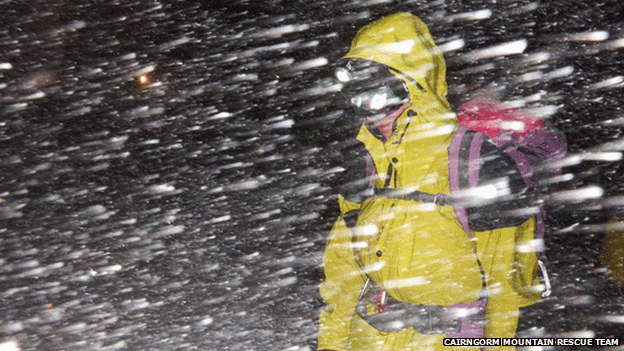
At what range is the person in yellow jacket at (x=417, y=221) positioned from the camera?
1.67 feet

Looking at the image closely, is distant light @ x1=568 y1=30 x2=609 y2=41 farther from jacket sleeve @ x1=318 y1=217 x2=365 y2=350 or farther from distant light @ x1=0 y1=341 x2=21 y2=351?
distant light @ x1=0 y1=341 x2=21 y2=351

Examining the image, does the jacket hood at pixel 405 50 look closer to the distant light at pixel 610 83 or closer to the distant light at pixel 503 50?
the distant light at pixel 503 50

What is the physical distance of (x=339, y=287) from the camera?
628mm

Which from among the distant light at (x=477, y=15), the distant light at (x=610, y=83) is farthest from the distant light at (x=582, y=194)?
the distant light at (x=477, y=15)

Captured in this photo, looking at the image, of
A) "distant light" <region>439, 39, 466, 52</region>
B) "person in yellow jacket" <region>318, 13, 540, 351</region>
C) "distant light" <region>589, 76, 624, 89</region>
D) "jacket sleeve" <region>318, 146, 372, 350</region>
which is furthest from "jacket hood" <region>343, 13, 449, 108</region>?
"distant light" <region>589, 76, 624, 89</region>

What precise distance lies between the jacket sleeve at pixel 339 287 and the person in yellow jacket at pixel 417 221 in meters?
0.01

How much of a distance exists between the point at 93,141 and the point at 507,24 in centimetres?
123

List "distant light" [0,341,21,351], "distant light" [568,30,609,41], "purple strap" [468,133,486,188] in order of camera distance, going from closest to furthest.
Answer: "purple strap" [468,133,486,188], "distant light" [568,30,609,41], "distant light" [0,341,21,351]

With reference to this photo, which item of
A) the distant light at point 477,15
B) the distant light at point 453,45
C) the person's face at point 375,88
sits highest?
the person's face at point 375,88

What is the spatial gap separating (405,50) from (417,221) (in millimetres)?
220

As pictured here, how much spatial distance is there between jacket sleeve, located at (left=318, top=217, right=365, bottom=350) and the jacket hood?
9.1 inches

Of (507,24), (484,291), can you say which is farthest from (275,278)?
(507,24)

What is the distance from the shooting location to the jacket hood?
536 mm

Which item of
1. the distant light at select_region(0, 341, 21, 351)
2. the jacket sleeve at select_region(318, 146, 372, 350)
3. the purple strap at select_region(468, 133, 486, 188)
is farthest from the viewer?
the distant light at select_region(0, 341, 21, 351)
